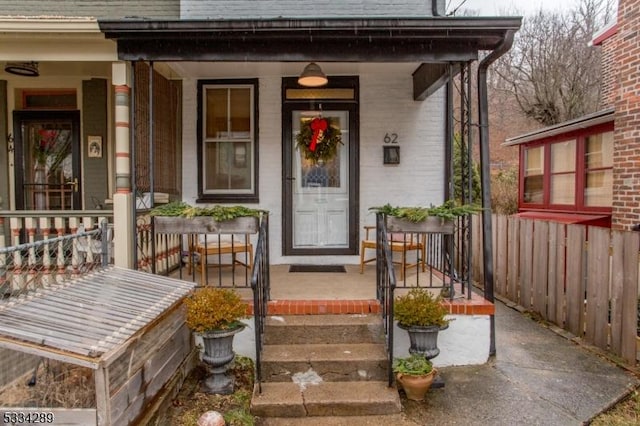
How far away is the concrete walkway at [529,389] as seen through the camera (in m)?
3.08

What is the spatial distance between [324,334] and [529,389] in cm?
167

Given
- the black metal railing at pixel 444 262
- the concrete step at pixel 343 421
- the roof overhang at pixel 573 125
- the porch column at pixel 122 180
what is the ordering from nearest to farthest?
the concrete step at pixel 343 421 → the black metal railing at pixel 444 262 → the porch column at pixel 122 180 → the roof overhang at pixel 573 125

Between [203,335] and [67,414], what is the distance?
3.30 ft

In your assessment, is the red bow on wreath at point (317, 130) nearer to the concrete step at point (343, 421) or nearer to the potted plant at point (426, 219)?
the potted plant at point (426, 219)

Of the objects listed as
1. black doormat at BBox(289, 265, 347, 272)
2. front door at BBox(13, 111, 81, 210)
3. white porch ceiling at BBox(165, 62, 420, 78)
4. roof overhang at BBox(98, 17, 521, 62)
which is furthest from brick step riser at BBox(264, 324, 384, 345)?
front door at BBox(13, 111, 81, 210)

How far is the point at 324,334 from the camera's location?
372 centimetres

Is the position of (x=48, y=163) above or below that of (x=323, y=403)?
above

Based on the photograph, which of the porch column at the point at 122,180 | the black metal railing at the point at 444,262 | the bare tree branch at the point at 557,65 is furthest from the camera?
the bare tree branch at the point at 557,65

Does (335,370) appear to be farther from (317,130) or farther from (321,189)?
(317,130)

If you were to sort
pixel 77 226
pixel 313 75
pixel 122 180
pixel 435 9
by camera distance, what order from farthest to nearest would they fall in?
pixel 435 9 → pixel 313 75 → pixel 77 226 → pixel 122 180

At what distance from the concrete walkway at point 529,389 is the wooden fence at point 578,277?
0.29 metres

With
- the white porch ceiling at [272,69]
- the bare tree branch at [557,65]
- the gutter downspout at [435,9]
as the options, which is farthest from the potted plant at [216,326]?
the bare tree branch at [557,65]

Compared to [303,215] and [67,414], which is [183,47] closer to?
[303,215]

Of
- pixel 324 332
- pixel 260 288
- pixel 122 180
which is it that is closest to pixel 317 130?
pixel 122 180
